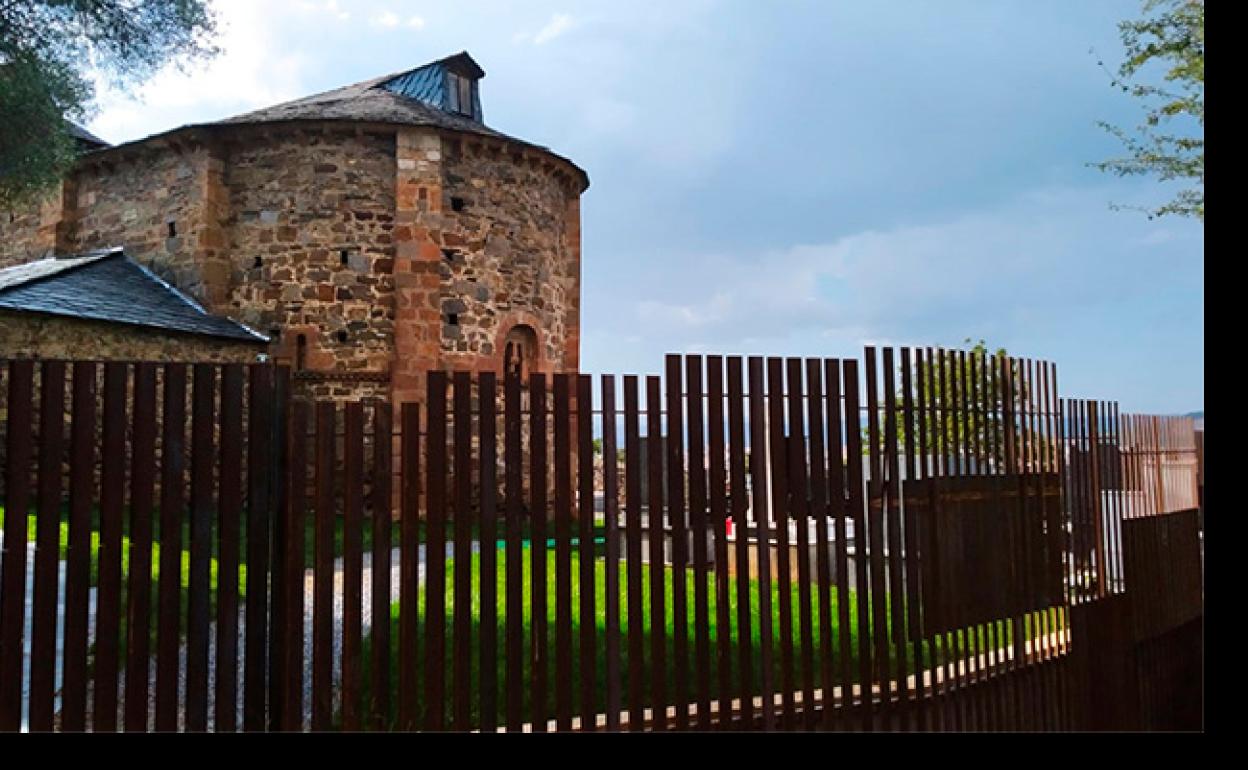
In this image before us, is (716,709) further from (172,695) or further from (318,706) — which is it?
(172,695)

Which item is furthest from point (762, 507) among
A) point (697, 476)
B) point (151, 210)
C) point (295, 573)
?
point (151, 210)

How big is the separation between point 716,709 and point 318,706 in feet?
6.84

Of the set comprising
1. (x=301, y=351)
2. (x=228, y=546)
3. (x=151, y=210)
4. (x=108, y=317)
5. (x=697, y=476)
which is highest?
(x=151, y=210)

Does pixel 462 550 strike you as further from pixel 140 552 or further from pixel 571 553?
pixel 140 552

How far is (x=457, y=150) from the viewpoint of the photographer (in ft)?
47.5

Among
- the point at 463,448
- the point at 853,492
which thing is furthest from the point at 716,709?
the point at 463,448

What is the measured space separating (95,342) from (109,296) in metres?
1.59

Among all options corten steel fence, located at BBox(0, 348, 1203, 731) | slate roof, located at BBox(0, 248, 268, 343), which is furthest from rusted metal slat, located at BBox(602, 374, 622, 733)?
slate roof, located at BBox(0, 248, 268, 343)

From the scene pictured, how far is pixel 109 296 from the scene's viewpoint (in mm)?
12266

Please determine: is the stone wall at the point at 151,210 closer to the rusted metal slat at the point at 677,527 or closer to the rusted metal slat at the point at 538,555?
the rusted metal slat at the point at 538,555

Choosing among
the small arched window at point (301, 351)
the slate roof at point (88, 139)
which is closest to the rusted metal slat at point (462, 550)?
the small arched window at point (301, 351)

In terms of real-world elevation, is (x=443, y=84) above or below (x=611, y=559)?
above

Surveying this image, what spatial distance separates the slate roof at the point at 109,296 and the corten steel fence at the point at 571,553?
8059 mm

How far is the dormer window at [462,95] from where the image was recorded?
17.6 meters
